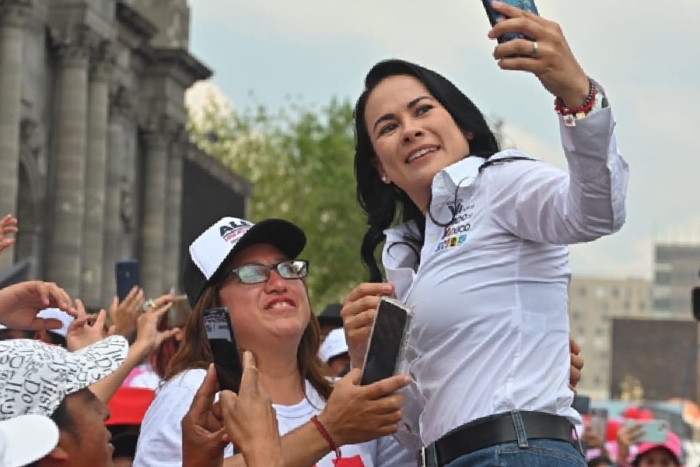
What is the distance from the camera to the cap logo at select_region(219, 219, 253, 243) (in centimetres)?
716

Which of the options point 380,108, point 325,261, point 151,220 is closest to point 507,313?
point 380,108

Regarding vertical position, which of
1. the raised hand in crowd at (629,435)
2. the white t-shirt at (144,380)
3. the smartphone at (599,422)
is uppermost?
the white t-shirt at (144,380)

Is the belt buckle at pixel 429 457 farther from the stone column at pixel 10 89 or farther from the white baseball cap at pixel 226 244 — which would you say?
the stone column at pixel 10 89

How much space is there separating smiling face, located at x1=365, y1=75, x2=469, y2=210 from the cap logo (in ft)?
2.94

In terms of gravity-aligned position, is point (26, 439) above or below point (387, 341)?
below

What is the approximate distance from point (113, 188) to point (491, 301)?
41.9 metres

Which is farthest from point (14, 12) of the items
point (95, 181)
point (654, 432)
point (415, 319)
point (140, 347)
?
→ point (415, 319)

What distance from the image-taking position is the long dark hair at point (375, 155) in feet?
21.0

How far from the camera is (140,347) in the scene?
351 inches

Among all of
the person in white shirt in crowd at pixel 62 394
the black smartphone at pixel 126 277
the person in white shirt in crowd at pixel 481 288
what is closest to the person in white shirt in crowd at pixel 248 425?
the person in white shirt in crowd at pixel 62 394

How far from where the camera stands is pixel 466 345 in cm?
592

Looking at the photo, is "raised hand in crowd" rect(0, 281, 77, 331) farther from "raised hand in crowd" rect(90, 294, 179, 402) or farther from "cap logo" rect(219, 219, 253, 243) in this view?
"cap logo" rect(219, 219, 253, 243)

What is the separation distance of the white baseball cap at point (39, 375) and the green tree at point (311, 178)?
69267 millimetres

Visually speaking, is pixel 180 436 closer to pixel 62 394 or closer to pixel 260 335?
pixel 260 335
